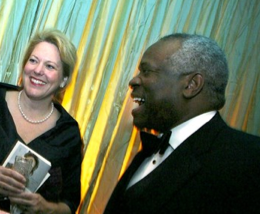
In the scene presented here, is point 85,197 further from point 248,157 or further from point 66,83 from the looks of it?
point 248,157

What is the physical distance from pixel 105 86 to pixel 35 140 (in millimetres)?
562

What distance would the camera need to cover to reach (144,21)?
77.7 inches

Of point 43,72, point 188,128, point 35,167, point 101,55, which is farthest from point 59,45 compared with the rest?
point 188,128

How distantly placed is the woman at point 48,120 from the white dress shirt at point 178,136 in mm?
541

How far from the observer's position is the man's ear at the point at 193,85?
1.11 meters

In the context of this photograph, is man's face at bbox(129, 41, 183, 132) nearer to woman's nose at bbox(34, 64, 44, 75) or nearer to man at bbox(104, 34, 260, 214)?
man at bbox(104, 34, 260, 214)

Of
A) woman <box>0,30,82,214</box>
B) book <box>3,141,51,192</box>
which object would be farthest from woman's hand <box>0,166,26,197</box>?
woman <box>0,30,82,214</box>

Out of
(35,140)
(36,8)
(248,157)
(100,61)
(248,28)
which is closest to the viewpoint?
(248,157)

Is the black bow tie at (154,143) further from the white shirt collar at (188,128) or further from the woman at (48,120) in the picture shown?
the woman at (48,120)

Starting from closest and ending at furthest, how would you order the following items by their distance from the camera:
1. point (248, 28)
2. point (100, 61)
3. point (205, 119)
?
point (205, 119) < point (100, 61) < point (248, 28)

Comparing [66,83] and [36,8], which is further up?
[36,8]

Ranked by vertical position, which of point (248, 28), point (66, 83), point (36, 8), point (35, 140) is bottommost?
point (35, 140)

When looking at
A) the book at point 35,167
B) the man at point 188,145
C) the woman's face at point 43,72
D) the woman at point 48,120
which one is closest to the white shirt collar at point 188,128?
the man at point 188,145

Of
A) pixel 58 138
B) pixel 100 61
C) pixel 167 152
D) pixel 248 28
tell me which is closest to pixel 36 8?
pixel 100 61
